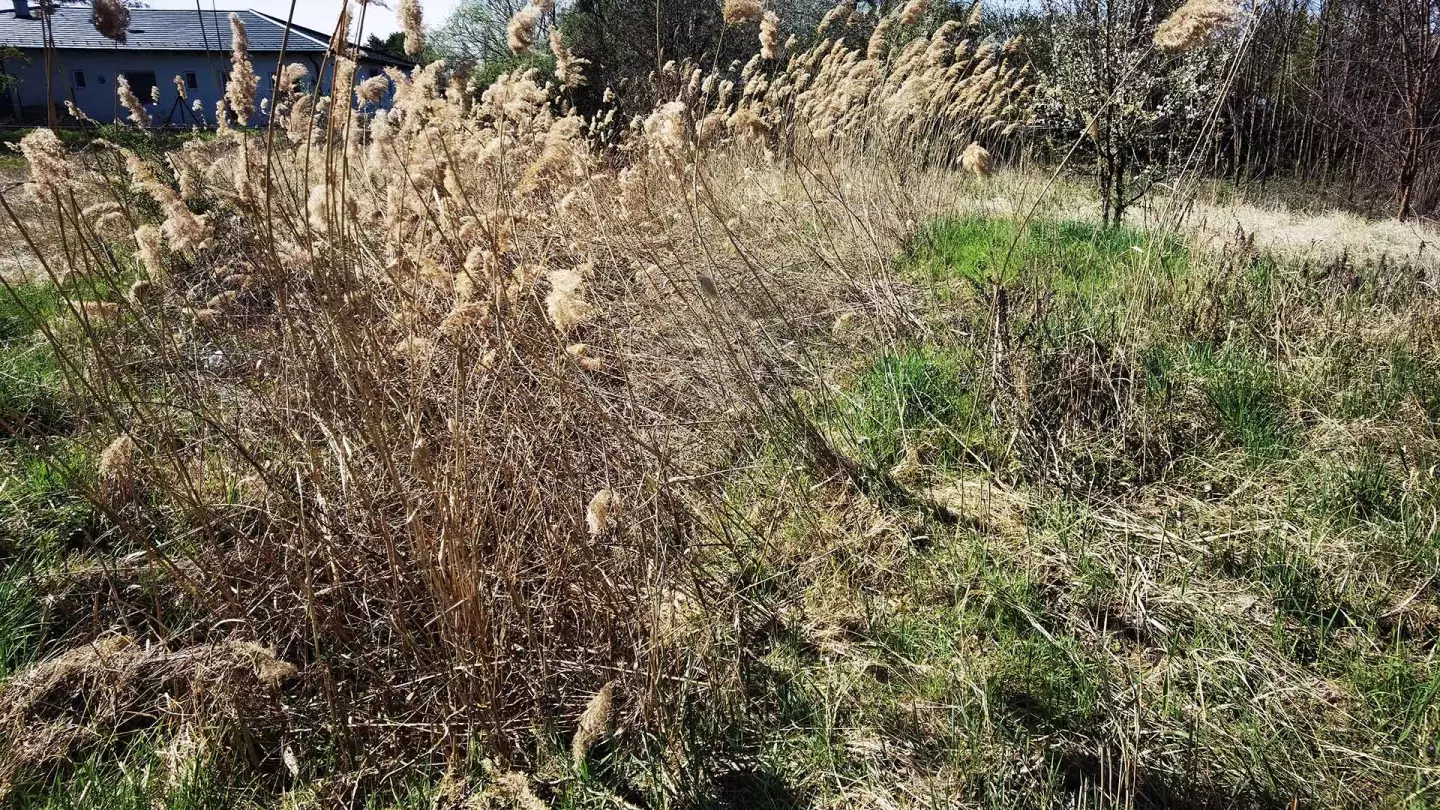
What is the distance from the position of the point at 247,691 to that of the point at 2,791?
407 mm

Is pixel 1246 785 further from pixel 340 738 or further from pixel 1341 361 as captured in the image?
pixel 1341 361

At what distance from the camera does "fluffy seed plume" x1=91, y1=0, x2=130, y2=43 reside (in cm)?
157

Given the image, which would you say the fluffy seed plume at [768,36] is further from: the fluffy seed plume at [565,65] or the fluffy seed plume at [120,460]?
the fluffy seed plume at [120,460]

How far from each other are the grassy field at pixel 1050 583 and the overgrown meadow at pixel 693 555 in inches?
0.4

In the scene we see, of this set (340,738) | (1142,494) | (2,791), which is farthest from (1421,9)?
(2,791)

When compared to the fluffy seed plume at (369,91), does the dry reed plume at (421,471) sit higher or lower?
lower

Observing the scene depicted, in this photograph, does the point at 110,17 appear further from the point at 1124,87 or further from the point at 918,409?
the point at 1124,87

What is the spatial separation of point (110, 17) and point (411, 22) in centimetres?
61

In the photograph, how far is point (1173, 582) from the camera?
6.27ft

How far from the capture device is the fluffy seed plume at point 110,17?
1566 millimetres

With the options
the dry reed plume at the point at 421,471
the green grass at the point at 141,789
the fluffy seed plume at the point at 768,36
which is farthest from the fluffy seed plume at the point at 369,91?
the green grass at the point at 141,789

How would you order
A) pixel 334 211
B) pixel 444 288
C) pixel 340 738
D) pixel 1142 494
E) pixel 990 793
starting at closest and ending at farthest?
pixel 990 793 < pixel 340 738 < pixel 334 211 < pixel 1142 494 < pixel 444 288

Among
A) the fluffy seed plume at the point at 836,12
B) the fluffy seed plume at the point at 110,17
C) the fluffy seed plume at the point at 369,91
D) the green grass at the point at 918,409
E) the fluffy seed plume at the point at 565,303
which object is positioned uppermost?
the fluffy seed plume at the point at 836,12

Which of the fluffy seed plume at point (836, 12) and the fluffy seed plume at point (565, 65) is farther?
the fluffy seed plume at point (836, 12)
